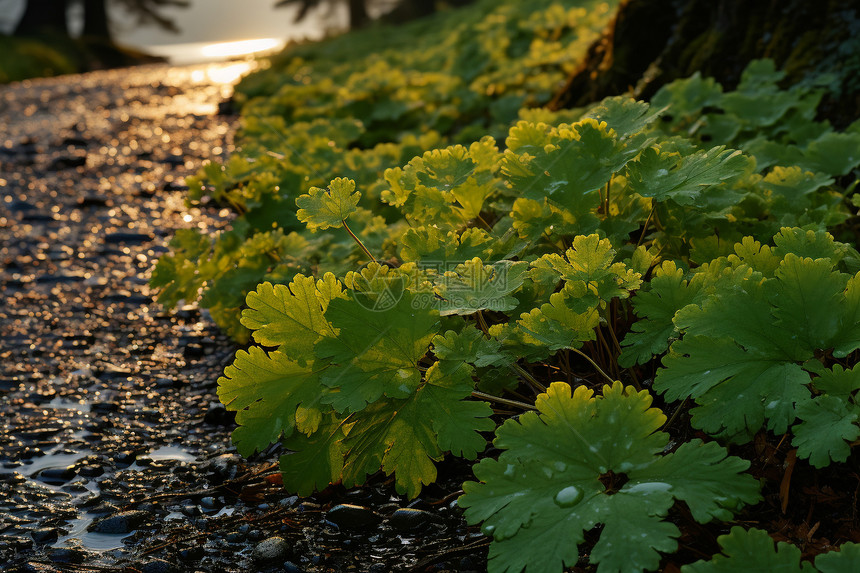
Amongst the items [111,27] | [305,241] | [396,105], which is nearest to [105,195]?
[396,105]

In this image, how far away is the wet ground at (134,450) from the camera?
1.73 metres

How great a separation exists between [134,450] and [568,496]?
57.8 inches

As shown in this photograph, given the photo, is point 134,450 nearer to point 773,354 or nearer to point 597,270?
point 597,270

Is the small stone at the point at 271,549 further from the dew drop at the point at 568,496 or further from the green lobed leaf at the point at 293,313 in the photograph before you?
the dew drop at the point at 568,496

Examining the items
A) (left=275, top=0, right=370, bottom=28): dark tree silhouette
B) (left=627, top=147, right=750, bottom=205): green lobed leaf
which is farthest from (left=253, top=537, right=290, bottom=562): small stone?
(left=275, top=0, right=370, bottom=28): dark tree silhouette

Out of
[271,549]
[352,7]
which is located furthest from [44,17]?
[271,549]

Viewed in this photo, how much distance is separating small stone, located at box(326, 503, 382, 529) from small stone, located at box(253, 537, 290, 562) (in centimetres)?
15

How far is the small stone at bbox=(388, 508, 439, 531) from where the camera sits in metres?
1.80

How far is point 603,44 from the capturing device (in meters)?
4.15

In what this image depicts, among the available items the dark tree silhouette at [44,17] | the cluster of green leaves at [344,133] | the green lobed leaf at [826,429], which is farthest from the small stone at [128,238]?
the dark tree silhouette at [44,17]

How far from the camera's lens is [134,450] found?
2246 millimetres

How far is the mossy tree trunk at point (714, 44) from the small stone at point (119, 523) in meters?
3.08

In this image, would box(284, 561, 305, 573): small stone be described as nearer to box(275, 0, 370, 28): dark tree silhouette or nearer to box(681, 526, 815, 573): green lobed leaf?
box(681, 526, 815, 573): green lobed leaf

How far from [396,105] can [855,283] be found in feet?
13.8
